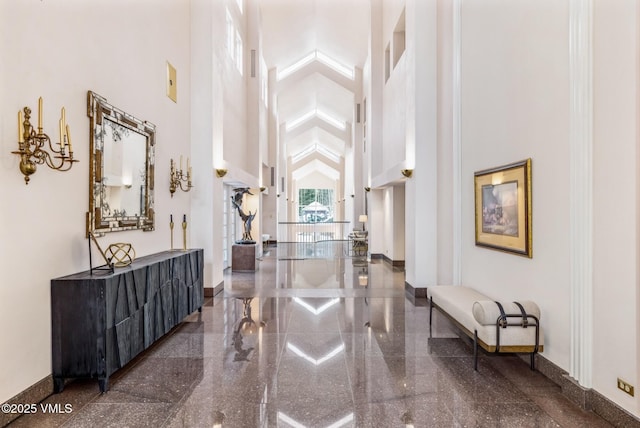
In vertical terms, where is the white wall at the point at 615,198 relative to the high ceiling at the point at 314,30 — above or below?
below

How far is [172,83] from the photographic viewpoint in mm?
5363

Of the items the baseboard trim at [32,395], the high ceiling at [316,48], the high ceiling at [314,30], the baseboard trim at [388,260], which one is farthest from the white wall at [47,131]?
the high ceiling at [316,48]

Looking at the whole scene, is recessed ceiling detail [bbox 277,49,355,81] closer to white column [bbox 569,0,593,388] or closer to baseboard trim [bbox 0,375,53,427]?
white column [bbox 569,0,593,388]

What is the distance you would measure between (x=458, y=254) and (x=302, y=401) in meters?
3.24

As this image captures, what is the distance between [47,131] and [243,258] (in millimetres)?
6273

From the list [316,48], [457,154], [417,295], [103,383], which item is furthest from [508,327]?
[316,48]

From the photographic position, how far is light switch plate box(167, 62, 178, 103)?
523cm

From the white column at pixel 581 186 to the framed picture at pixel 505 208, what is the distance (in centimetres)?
66

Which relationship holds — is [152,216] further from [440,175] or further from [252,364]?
[440,175]

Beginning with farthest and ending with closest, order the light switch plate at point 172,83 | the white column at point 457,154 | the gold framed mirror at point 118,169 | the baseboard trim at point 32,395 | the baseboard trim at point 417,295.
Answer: the baseboard trim at point 417,295 → the light switch plate at point 172,83 → the white column at point 457,154 → the gold framed mirror at point 118,169 → the baseboard trim at point 32,395

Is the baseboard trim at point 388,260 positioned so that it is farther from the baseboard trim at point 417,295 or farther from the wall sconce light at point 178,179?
the wall sconce light at point 178,179

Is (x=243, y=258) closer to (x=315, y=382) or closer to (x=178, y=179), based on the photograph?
(x=178, y=179)

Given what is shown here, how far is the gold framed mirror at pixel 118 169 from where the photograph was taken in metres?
3.42

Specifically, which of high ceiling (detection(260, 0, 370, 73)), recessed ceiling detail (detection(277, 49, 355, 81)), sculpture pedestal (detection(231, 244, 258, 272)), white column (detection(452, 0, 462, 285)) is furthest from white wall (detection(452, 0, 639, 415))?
recessed ceiling detail (detection(277, 49, 355, 81))
